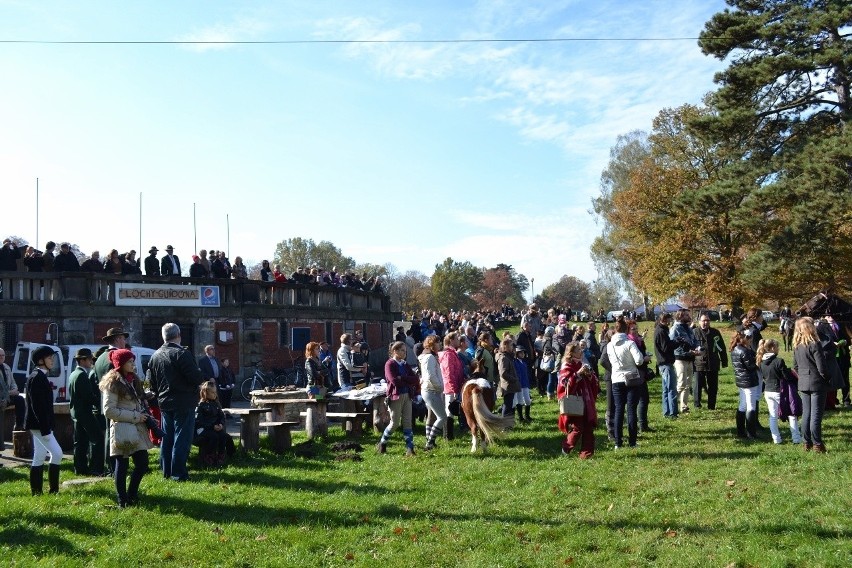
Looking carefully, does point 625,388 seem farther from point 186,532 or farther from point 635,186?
point 635,186

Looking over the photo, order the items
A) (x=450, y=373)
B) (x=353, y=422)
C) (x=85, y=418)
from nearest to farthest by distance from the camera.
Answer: (x=85, y=418) < (x=450, y=373) < (x=353, y=422)

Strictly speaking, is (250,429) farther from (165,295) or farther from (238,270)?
(238,270)

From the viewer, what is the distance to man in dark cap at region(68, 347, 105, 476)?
10391 millimetres

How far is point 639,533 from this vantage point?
24.7ft

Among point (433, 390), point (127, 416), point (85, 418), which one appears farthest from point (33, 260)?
point (127, 416)

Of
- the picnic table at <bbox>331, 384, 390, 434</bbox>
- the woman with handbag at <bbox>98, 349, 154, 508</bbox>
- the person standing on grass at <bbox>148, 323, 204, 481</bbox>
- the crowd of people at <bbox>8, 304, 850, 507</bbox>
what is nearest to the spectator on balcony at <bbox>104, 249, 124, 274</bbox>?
the crowd of people at <bbox>8, 304, 850, 507</bbox>

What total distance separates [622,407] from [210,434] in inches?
227

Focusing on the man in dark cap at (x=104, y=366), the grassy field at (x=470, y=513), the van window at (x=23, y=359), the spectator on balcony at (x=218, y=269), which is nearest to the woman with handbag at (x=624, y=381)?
the grassy field at (x=470, y=513)

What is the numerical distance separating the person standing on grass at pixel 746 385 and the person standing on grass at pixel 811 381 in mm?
976

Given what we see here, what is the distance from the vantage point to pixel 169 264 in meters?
24.0

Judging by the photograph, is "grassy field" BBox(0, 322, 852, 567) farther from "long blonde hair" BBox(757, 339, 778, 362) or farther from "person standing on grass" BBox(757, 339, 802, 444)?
"long blonde hair" BBox(757, 339, 778, 362)

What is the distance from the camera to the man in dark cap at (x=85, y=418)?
1039 centimetres

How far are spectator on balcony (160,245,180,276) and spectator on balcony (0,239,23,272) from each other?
3.84 meters

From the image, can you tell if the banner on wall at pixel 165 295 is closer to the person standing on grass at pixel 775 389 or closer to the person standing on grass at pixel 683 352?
the person standing on grass at pixel 683 352
